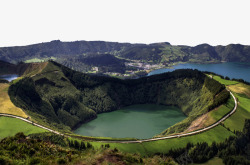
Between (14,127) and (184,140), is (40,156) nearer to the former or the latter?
(14,127)

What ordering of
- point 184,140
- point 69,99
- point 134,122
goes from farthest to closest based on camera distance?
point 69,99, point 134,122, point 184,140

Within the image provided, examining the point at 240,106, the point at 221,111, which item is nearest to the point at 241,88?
the point at 240,106

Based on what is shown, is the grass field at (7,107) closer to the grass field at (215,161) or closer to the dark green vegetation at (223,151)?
the dark green vegetation at (223,151)

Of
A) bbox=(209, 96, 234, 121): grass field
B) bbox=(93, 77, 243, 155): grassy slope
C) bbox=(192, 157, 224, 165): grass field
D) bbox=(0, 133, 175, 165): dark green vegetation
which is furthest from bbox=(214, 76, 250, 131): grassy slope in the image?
bbox=(0, 133, 175, 165): dark green vegetation

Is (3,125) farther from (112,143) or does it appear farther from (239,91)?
(239,91)

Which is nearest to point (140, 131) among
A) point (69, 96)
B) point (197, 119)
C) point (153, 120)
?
point (153, 120)

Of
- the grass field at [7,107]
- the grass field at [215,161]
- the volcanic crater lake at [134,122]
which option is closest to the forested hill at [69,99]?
the grass field at [7,107]

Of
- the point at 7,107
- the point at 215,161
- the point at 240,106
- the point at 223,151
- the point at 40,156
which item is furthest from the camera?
the point at 240,106
